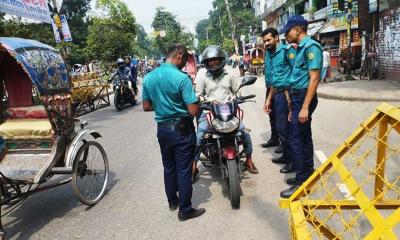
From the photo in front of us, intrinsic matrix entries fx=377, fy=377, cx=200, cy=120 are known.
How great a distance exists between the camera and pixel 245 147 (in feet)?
16.1

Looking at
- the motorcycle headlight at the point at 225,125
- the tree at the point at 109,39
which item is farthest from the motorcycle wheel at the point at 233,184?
the tree at the point at 109,39

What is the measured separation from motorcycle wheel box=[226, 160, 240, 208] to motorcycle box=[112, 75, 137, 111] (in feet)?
29.5

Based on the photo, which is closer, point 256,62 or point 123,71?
point 123,71

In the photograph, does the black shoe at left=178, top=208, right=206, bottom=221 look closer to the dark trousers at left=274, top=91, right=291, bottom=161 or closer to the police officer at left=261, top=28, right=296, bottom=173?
the police officer at left=261, top=28, right=296, bottom=173

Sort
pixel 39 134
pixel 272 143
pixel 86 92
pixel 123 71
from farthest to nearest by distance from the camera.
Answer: pixel 123 71
pixel 86 92
pixel 272 143
pixel 39 134

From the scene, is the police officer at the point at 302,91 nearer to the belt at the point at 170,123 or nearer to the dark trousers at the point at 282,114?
the dark trousers at the point at 282,114

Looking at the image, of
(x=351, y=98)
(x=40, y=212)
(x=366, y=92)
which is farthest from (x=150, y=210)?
(x=366, y=92)

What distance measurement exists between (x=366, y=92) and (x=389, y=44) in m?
3.24

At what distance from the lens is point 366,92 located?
424 inches

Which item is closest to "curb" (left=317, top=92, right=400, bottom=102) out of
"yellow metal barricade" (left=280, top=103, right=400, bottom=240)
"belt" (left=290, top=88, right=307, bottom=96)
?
"belt" (left=290, top=88, right=307, bottom=96)

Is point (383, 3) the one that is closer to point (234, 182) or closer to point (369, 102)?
point (369, 102)

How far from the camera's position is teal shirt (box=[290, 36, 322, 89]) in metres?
4.03

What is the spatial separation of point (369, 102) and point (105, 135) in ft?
22.4

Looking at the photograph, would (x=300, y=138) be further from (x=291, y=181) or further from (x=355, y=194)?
(x=355, y=194)
